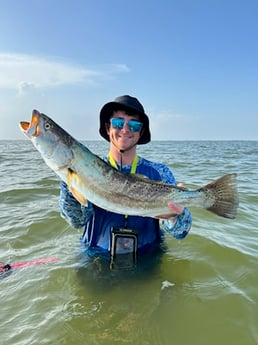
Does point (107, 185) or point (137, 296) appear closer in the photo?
point (107, 185)

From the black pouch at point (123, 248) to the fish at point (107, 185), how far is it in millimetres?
915

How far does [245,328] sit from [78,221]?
2.47m

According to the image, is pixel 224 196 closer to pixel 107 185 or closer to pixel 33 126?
pixel 107 185

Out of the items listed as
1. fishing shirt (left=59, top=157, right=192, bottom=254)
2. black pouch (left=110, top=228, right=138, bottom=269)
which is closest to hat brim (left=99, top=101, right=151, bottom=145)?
fishing shirt (left=59, top=157, right=192, bottom=254)

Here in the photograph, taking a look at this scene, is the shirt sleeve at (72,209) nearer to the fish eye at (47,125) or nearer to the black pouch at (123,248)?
the black pouch at (123,248)

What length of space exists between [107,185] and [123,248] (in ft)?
Result: 5.18

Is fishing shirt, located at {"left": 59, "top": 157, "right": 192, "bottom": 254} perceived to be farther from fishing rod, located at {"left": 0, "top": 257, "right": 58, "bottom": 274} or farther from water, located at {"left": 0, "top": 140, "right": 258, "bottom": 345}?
fishing rod, located at {"left": 0, "top": 257, "right": 58, "bottom": 274}

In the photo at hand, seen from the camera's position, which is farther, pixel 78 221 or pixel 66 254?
pixel 66 254

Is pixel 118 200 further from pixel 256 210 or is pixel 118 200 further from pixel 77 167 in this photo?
pixel 256 210

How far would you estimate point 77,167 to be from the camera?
396 centimetres

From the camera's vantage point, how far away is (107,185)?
4184 mm

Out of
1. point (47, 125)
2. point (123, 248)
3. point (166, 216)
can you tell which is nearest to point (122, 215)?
point (123, 248)

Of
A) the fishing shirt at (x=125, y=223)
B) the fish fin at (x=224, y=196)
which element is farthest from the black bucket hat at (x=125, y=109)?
the fish fin at (x=224, y=196)

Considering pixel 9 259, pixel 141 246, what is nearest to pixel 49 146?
pixel 141 246
